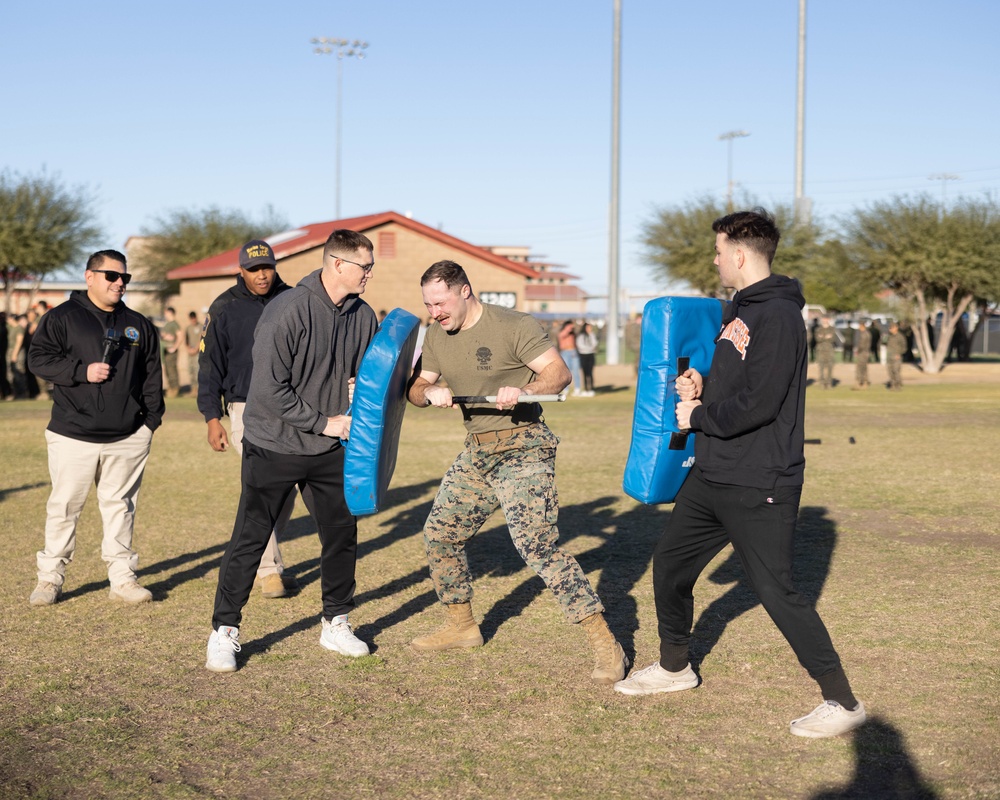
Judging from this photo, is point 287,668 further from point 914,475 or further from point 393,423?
point 914,475

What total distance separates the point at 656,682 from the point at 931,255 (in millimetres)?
33189

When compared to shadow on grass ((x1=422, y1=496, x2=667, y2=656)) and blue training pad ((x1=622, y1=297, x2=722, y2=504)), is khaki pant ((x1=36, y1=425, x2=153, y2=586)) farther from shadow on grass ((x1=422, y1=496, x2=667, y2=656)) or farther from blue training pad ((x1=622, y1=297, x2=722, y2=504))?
blue training pad ((x1=622, y1=297, x2=722, y2=504))

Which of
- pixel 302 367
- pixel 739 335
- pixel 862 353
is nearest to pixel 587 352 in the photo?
pixel 862 353

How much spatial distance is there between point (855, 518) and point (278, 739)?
6.35m

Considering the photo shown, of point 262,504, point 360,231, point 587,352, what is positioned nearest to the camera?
point 262,504

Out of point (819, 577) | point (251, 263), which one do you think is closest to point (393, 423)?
point (251, 263)

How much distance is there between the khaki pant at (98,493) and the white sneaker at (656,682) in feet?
A: 11.0

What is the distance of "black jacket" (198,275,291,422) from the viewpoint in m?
6.79

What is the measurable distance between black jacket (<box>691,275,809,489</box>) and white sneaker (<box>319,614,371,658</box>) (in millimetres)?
2073

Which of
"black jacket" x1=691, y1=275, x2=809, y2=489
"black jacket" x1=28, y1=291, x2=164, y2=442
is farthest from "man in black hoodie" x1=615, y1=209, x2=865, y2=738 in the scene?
"black jacket" x1=28, y1=291, x2=164, y2=442

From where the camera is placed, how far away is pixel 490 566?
7684 millimetres

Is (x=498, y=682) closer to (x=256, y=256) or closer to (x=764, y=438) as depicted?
(x=764, y=438)

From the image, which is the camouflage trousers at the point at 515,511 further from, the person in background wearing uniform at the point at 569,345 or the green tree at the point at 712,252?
the green tree at the point at 712,252

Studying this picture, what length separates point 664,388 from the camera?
4828mm
